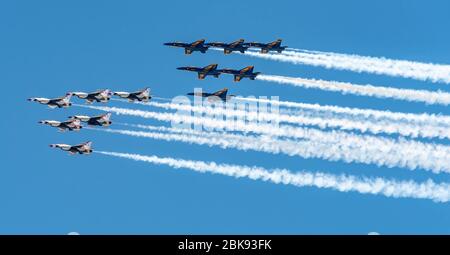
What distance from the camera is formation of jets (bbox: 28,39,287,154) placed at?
159 meters

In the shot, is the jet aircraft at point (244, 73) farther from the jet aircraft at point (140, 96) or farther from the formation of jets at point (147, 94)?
the jet aircraft at point (140, 96)

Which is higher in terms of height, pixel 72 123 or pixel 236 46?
pixel 236 46

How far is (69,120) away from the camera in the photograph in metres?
162

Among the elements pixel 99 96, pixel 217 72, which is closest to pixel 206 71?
pixel 217 72

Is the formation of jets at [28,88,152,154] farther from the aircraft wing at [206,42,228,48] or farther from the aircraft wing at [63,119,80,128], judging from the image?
the aircraft wing at [206,42,228,48]

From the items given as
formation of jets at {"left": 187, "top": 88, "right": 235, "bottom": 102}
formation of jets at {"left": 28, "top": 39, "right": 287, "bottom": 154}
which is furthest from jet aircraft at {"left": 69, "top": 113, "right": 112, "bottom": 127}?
formation of jets at {"left": 187, "top": 88, "right": 235, "bottom": 102}

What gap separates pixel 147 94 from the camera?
528 ft

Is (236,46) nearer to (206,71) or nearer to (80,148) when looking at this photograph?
(206,71)

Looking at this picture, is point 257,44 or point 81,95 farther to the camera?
point 81,95

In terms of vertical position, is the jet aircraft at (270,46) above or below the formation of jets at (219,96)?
above

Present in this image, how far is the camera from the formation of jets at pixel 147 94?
158625 millimetres

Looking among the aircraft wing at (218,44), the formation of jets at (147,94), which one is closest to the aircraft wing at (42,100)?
the formation of jets at (147,94)
